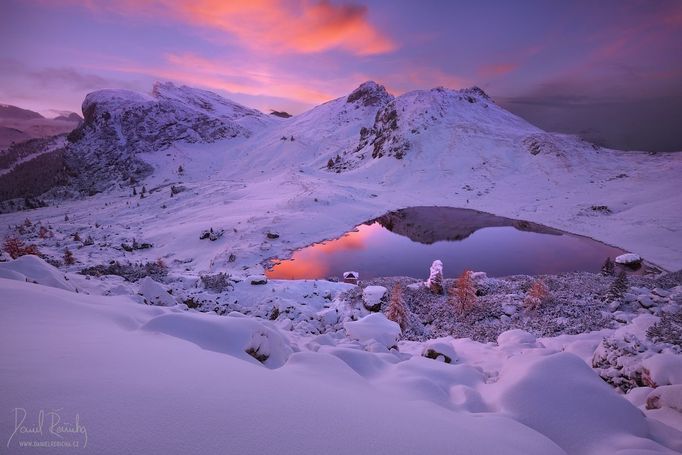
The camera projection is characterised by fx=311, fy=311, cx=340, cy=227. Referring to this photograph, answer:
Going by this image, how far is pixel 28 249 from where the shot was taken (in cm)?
1603

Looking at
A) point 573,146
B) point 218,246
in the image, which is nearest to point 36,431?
point 218,246

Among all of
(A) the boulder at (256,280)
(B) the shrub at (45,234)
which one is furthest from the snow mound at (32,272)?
(B) the shrub at (45,234)

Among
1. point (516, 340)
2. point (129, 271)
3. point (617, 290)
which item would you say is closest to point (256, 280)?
point (129, 271)

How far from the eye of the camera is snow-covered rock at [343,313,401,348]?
28.5ft

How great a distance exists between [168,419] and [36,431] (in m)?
0.83

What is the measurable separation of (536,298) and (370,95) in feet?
335

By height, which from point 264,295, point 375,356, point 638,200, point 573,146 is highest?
point 573,146

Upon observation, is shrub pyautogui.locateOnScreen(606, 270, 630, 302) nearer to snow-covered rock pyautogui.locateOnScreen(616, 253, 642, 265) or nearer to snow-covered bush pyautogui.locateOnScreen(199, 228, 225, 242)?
snow-covered rock pyautogui.locateOnScreen(616, 253, 642, 265)

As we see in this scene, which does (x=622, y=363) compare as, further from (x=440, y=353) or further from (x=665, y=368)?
(x=440, y=353)

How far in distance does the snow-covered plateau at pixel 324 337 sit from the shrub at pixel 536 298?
7 cm

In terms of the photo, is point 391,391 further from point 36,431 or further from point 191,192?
point 191,192

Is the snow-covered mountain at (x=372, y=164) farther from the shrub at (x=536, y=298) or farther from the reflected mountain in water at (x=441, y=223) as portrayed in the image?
the shrub at (x=536, y=298)

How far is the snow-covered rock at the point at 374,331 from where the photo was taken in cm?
868

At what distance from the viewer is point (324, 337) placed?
778cm
